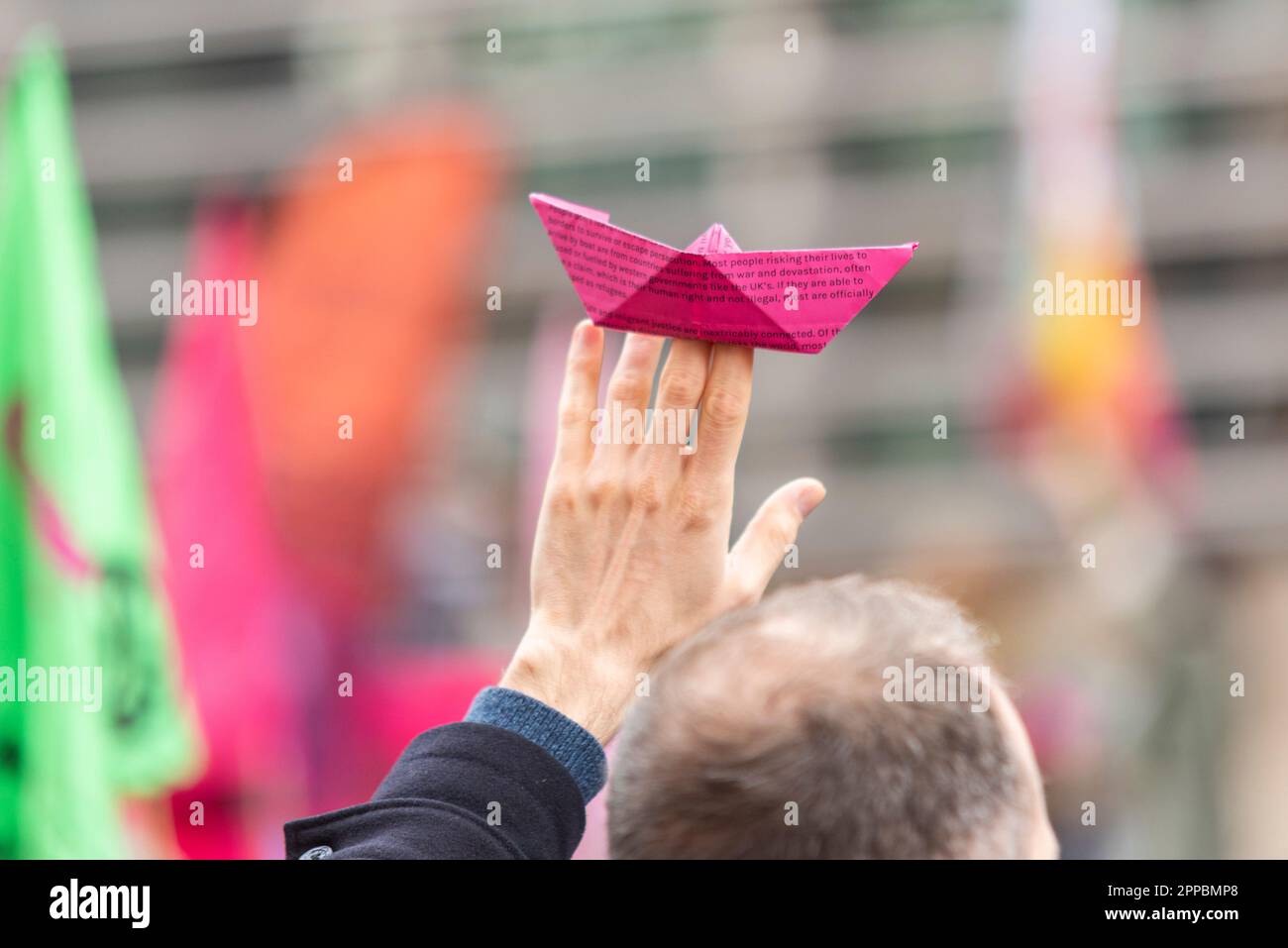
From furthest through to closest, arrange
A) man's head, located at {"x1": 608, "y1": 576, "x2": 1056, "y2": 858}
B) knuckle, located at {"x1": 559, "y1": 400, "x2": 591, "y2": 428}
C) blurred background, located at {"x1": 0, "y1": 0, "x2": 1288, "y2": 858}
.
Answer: blurred background, located at {"x1": 0, "y1": 0, "x2": 1288, "y2": 858} → knuckle, located at {"x1": 559, "y1": 400, "x2": 591, "y2": 428} → man's head, located at {"x1": 608, "y1": 576, "x2": 1056, "y2": 858}

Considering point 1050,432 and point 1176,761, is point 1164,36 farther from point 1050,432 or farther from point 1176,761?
point 1176,761

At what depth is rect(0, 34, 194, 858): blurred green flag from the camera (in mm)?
4379

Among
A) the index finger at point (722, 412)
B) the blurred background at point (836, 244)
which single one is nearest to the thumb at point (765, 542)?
the index finger at point (722, 412)

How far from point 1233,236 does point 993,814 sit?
2830 centimetres

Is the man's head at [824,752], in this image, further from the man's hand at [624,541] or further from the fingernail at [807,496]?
the fingernail at [807,496]

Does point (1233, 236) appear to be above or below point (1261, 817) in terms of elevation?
above

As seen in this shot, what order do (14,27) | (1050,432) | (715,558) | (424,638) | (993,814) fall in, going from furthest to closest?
(14,27)
(1050,432)
(424,638)
(715,558)
(993,814)

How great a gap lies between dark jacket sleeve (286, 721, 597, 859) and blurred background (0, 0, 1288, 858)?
15420 mm

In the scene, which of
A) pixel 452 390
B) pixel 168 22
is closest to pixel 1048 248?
pixel 452 390

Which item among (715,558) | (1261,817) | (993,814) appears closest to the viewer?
(993,814)

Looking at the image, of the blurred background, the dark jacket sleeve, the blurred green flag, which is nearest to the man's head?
the dark jacket sleeve

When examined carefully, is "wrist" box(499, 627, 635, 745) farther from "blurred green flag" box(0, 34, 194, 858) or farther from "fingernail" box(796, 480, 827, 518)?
"blurred green flag" box(0, 34, 194, 858)

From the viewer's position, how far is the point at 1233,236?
89.9 feet

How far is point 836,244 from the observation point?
88.4 ft
